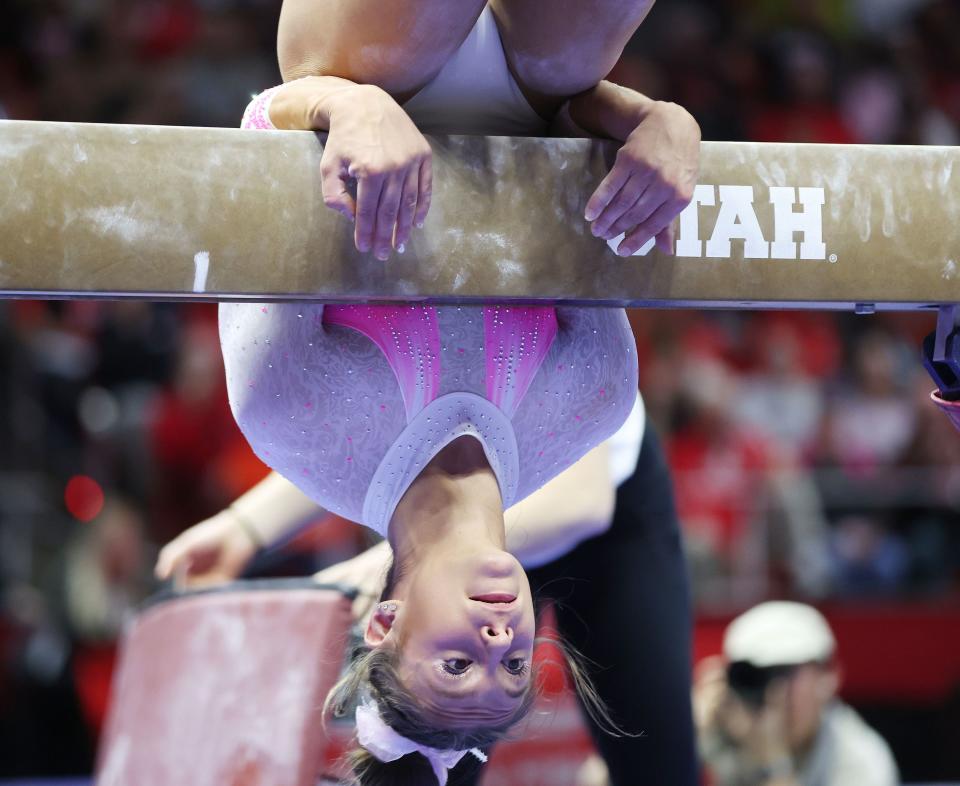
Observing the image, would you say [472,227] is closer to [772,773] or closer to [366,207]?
[366,207]

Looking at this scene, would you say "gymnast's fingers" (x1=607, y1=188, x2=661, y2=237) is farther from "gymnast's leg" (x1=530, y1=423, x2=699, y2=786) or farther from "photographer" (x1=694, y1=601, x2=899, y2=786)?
"photographer" (x1=694, y1=601, x2=899, y2=786)

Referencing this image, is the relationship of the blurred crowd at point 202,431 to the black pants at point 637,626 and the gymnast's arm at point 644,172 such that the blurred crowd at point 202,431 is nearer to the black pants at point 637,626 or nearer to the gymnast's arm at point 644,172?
the black pants at point 637,626

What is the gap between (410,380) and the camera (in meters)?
1.43

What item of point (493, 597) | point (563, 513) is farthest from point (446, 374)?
point (563, 513)

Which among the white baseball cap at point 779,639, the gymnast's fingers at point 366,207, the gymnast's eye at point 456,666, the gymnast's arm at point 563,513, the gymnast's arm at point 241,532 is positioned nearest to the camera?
the gymnast's fingers at point 366,207

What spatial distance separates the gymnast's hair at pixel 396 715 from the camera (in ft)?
4.82

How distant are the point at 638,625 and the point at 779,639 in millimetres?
976

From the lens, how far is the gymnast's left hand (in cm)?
129

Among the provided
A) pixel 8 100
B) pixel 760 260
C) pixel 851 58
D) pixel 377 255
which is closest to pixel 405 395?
pixel 377 255

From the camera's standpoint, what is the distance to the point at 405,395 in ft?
4.71

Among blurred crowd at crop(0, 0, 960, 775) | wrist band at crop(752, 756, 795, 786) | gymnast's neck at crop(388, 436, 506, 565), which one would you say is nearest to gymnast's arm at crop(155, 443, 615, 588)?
gymnast's neck at crop(388, 436, 506, 565)

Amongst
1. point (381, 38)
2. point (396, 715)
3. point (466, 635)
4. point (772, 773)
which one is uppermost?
point (381, 38)

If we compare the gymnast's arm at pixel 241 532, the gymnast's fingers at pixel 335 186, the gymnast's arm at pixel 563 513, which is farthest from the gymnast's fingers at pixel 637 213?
the gymnast's arm at pixel 241 532

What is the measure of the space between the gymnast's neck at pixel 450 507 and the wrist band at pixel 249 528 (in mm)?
707
